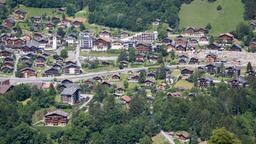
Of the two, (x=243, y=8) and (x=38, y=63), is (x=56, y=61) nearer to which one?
(x=38, y=63)

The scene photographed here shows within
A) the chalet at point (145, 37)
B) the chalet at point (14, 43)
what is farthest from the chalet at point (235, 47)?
the chalet at point (14, 43)

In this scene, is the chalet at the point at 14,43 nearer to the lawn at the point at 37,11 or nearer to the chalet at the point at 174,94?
the lawn at the point at 37,11

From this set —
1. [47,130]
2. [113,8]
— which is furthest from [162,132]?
[113,8]

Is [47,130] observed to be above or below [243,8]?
below

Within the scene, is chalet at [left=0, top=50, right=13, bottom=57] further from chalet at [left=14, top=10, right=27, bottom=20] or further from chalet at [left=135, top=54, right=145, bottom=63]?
chalet at [left=135, top=54, right=145, bottom=63]

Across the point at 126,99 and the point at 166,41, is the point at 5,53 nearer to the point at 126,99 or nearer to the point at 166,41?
the point at 166,41

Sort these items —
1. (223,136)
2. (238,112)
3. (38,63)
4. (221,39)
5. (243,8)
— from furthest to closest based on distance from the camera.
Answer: (243,8)
(221,39)
(38,63)
(238,112)
(223,136)
